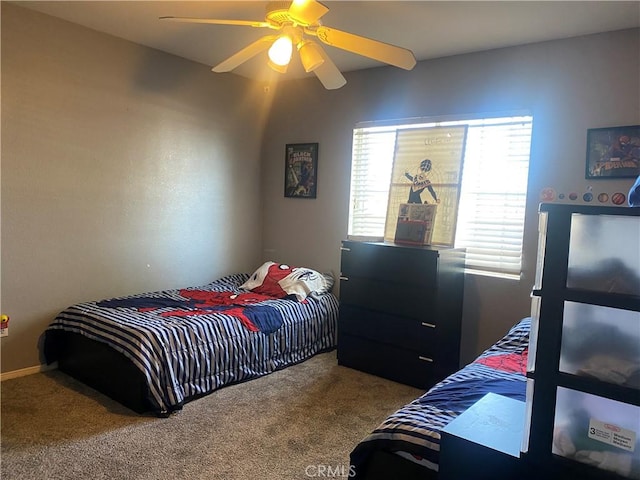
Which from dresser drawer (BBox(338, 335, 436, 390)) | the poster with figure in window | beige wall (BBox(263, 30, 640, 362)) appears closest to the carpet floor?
dresser drawer (BBox(338, 335, 436, 390))

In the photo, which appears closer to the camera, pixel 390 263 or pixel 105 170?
pixel 390 263

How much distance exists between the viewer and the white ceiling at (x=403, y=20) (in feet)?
8.87

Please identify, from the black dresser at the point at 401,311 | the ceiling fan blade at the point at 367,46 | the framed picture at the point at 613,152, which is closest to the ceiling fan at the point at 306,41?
the ceiling fan blade at the point at 367,46

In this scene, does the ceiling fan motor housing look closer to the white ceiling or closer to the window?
the white ceiling

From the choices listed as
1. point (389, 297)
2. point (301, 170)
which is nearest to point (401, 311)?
point (389, 297)

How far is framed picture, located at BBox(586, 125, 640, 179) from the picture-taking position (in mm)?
2887

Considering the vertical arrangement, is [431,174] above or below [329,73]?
below

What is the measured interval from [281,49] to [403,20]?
100 centimetres

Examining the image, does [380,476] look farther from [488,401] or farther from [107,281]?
[107,281]

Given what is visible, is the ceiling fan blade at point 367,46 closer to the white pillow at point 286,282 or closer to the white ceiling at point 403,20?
the white ceiling at point 403,20

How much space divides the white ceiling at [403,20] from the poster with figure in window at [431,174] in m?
0.61

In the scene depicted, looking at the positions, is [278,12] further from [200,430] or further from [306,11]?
[200,430]

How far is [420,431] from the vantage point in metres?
1.60

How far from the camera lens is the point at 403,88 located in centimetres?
384
